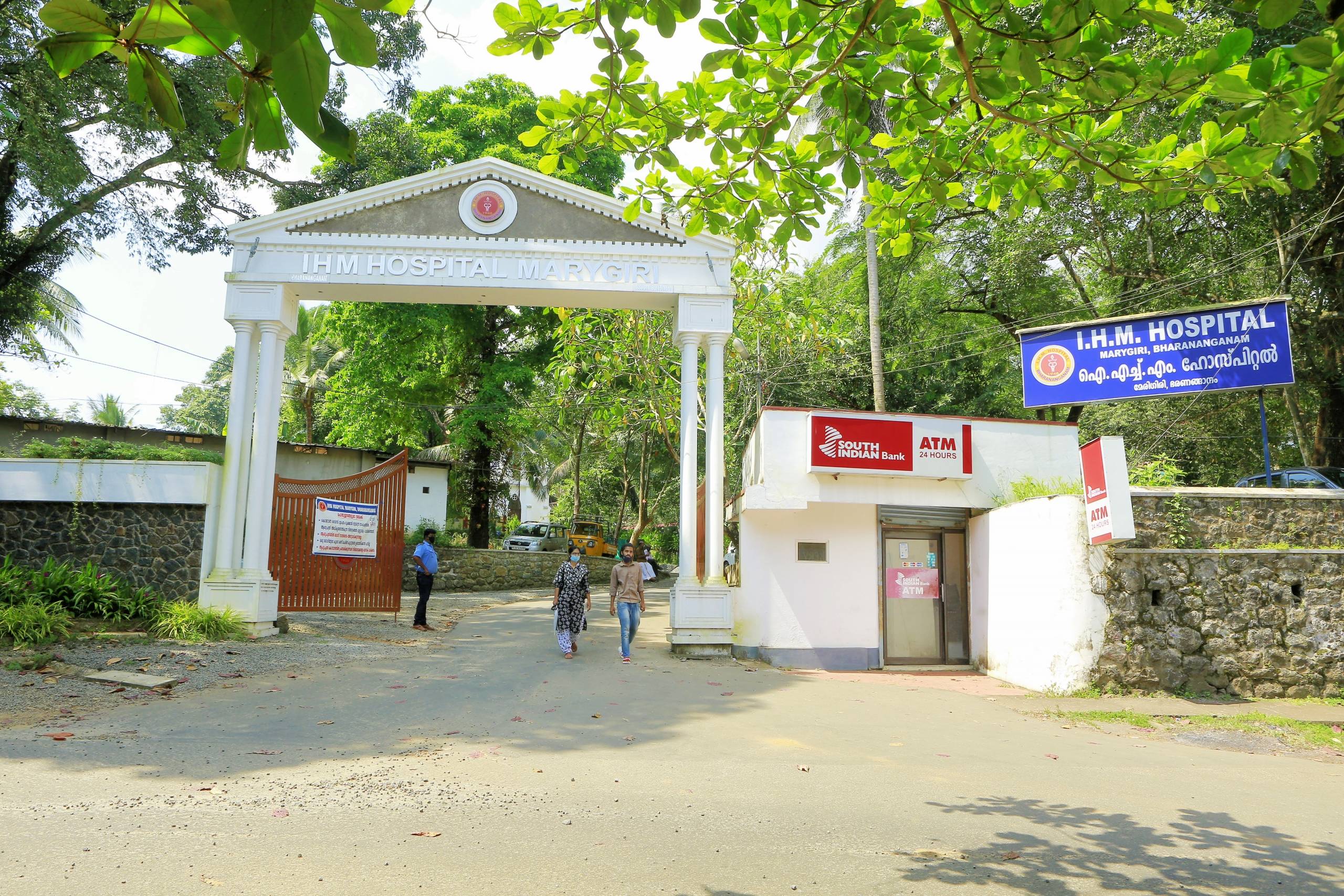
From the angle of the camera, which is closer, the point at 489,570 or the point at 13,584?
the point at 13,584

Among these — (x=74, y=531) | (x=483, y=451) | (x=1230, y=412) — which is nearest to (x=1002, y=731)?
(x=74, y=531)

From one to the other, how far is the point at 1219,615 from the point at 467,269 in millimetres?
11215

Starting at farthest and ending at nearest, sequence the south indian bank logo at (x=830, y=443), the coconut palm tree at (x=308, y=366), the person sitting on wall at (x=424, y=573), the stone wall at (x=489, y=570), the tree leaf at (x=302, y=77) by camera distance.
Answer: the coconut palm tree at (x=308, y=366) < the stone wall at (x=489, y=570) < the person sitting on wall at (x=424, y=573) < the south indian bank logo at (x=830, y=443) < the tree leaf at (x=302, y=77)

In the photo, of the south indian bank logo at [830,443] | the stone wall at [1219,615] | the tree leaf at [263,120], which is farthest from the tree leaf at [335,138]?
the south indian bank logo at [830,443]

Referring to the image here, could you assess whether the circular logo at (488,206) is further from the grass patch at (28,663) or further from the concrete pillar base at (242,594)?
the grass patch at (28,663)

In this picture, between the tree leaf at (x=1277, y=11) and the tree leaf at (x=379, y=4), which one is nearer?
the tree leaf at (x=379, y=4)

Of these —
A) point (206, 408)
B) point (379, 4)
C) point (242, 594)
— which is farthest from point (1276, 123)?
point (206, 408)

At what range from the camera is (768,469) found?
1265 centimetres

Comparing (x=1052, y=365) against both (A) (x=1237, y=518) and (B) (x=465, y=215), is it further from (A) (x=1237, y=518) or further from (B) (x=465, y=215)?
(B) (x=465, y=215)

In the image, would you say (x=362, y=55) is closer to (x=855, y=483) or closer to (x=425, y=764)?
(x=425, y=764)

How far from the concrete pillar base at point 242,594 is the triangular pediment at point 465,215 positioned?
509 centimetres

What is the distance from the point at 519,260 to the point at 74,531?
25.1 ft

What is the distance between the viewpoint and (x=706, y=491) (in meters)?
12.9

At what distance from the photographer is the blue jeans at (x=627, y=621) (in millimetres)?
11969
